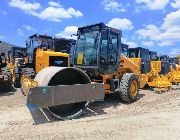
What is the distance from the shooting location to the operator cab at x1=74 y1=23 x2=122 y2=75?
30.0 ft

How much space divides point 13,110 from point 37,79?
1.52m

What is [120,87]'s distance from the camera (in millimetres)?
9719

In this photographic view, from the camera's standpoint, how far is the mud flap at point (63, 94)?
6.67m

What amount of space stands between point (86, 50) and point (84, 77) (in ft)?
5.81

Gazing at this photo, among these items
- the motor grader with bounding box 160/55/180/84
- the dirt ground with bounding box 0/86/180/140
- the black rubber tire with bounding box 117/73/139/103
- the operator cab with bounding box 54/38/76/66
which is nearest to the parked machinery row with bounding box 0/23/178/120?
the black rubber tire with bounding box 117/73/139/103

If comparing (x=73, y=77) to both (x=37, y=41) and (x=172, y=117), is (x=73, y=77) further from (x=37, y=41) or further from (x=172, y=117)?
(x=37, y=41)

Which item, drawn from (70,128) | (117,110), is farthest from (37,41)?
(70,128)

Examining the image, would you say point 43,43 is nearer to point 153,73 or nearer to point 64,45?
point 64,45

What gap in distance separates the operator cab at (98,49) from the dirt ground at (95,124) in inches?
49.2

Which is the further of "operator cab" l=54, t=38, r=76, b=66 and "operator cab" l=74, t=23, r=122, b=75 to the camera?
"operator cab" l=54, t=38, r=76, b=66

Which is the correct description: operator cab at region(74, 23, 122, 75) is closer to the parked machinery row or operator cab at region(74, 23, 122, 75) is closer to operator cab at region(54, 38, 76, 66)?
the parked machinery row

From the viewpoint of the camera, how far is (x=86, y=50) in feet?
31.1

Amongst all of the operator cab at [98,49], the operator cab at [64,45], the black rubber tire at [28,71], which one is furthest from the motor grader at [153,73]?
the black rubber tire at [28,71]

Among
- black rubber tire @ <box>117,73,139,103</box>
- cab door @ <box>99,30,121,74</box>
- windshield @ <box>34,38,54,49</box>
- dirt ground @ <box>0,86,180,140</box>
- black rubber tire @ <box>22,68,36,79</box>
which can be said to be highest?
windshield @ <box>34,38,54,49</box>
